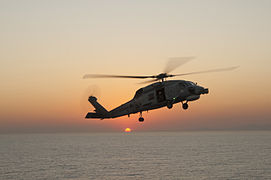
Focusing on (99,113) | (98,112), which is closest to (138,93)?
(99,113)

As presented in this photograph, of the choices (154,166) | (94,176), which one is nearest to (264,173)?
(154,166)

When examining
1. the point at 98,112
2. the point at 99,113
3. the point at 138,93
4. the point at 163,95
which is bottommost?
the point at 99,113

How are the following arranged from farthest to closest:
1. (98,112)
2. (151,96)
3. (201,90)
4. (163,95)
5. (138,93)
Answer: (98,112), (138,93), (151,96), (163,95), (201,90)

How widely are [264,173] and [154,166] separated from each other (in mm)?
59883

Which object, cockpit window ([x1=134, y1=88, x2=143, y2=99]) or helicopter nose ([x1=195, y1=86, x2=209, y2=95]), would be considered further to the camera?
cockpit window ([x1=134, y1=88, x2=143, y2=99])

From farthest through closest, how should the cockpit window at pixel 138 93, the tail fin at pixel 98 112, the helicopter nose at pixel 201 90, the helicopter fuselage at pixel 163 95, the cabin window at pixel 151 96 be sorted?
the tail fin at pixel 98 112, the cockpit window at pixel 138 93, the cabin window at pixel 151 96, the helicopter fuselage at pixel 163 95, the helicopter nose at pixel 201 90

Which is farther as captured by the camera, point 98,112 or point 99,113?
point 98,112

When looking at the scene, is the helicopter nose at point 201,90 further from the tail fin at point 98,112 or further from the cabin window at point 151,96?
the tail fin at point 98,112

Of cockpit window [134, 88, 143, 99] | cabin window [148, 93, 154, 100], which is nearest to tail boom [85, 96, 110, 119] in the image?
cockpit window [134, 88, 143, 99]

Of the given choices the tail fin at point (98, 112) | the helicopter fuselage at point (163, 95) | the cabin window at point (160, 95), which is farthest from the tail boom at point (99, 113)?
the cabin window at point (160, 95)

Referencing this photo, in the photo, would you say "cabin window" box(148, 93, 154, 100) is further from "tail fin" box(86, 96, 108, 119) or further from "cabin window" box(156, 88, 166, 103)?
"tail fin" box(86, 96, 108, 119)

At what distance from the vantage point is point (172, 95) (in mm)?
39188

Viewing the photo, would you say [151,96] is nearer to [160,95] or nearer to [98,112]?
[160,95]

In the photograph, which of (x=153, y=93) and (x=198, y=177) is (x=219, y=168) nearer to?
(x=198, y=177)
